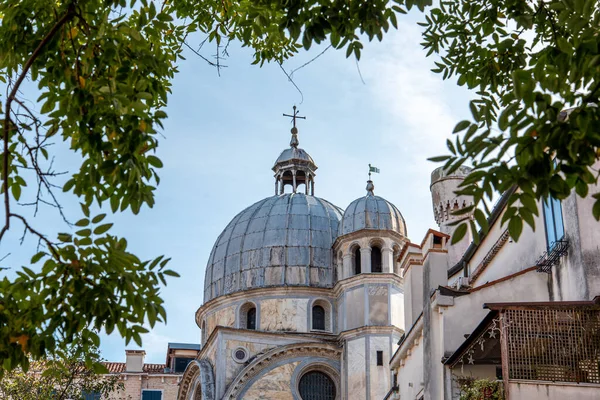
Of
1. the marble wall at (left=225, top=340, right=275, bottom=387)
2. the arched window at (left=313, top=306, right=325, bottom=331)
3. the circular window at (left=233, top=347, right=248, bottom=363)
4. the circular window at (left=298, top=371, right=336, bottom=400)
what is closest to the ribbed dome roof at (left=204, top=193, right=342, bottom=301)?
the arched window at (left=313, top=306, right=325, bottom=331)

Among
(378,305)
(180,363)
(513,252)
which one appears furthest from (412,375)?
(180,363)

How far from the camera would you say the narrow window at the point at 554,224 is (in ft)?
57.4

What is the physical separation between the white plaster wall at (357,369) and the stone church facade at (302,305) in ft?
0.13

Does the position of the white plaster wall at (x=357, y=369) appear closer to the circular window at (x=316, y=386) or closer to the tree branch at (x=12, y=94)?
the circular window at (x=316, y=386)

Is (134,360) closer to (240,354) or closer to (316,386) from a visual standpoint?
(240,354)

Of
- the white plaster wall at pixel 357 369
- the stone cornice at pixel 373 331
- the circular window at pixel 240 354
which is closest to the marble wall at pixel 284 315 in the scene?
the circular window at pixel 240 354

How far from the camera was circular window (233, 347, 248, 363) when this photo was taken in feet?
137

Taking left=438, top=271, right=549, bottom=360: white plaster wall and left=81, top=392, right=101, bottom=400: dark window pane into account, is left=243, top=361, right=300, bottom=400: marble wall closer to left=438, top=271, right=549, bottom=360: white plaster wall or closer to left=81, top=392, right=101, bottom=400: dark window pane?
left=81, top=392, right=101, bottom=400: dark window pane

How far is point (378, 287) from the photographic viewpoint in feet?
136

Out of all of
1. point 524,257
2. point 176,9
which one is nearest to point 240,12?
point 176,9

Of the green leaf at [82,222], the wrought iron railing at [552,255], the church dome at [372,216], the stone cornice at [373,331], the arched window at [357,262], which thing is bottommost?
the green leaf at [82,222]

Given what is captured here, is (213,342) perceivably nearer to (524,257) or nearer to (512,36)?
(524,257)

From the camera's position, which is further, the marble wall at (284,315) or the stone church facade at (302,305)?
the marble wall at (284,315)

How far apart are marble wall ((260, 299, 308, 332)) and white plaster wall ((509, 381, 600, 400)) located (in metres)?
28.8
